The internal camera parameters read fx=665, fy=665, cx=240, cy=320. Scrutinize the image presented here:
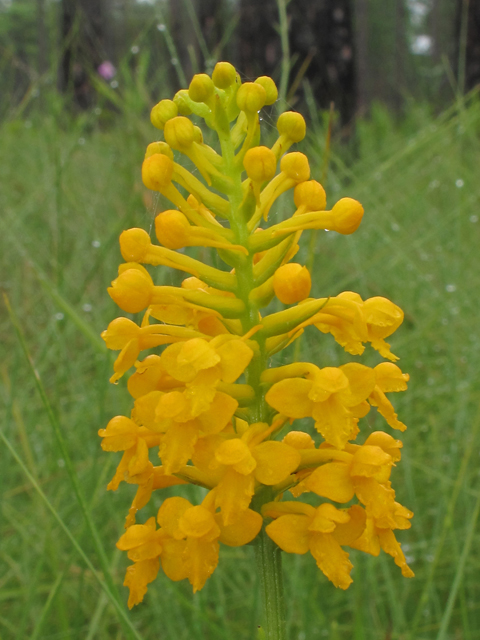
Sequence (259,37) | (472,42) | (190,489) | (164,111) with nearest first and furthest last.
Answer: (164,111) < (190,489) < (259,37) < (472,42)

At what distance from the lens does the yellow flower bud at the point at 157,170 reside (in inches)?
35.4

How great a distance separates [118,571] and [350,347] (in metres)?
1.20

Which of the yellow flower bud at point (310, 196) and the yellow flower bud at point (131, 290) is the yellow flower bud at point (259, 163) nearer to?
the yellow flower bud at point (310, 196)

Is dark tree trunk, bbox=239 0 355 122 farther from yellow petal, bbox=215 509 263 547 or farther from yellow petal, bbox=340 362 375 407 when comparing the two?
yellow petal, bbox=215 509 263 547

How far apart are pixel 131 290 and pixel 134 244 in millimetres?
69

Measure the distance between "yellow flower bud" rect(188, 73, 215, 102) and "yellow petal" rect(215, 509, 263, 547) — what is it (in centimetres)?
57

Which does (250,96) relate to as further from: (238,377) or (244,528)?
(244,528)

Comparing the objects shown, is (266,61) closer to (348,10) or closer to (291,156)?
(348,10)

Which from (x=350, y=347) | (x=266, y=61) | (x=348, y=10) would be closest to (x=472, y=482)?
(x=350, y=347)

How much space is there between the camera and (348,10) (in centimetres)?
518

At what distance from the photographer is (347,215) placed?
0.90 m

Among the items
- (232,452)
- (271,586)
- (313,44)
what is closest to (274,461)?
(232,452)

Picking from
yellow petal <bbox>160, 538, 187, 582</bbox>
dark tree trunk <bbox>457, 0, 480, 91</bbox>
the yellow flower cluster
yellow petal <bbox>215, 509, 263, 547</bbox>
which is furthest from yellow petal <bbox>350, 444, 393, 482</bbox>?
dark tree trunk <bbox>457, 0, 480, 91</bbox>

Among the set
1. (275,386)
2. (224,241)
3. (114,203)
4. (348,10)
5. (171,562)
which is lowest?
(171,562)
